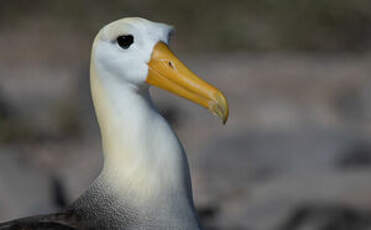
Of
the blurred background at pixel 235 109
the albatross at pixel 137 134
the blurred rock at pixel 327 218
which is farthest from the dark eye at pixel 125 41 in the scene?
the blurred rock at pixel 327 218

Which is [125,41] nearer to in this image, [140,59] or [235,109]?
[140,59]

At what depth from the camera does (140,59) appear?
10.0 feet

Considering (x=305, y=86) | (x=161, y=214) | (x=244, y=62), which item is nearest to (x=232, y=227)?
(x=161, y=214)

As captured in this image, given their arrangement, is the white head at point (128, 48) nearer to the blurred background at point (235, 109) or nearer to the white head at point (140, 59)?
the white head at point (140, 59)

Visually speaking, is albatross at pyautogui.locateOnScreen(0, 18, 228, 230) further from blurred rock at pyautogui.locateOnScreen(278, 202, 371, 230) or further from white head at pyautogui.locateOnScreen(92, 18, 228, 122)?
blurred rock at pyautogui.locateOnScreen(278, 202, 371, 230)

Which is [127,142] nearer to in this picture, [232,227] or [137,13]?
[232,227]

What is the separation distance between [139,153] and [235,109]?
552cm

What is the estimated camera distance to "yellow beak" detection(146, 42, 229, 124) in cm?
299

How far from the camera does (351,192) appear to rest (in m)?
5.54

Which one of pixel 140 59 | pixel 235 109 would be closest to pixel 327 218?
pixel 140 59

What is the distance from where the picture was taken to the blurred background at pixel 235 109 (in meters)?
5.46

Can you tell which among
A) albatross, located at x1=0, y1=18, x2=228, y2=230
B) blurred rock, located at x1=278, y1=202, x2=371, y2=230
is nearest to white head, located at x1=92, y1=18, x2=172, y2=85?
albatross, located at x1=0, y1=18, x2=228, y2=230

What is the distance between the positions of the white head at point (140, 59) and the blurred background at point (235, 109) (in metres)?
2.02

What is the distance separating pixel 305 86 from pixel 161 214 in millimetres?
6160
